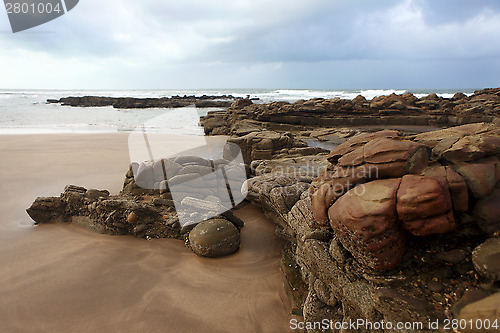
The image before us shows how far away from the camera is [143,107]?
3409cm

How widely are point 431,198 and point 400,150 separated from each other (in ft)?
1.71

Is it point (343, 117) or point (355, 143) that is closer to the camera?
point (355, 143)

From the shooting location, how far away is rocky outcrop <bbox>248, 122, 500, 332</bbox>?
171 cm

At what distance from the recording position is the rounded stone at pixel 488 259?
5.14 feet

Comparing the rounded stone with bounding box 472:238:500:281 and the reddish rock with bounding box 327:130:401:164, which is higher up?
the reddish rock with bounding box 327:130:401:164

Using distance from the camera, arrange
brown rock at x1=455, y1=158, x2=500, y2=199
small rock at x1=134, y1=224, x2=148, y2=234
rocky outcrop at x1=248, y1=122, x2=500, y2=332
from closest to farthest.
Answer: rocky outcrop at x1=248, y1=122, x2=500, y2=332 → brown rock at x1=455, y1=158, x2=500, y2=199 → small rock at x1=134, y1=224, x2=148, y2=234

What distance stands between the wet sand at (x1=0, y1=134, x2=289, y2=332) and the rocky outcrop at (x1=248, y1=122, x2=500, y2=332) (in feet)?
3.47

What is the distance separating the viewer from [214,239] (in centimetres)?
355

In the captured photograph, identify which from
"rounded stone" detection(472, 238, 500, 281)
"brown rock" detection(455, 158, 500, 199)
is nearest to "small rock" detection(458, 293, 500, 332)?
"rounded stone" detection(472, 238, 500, 281)

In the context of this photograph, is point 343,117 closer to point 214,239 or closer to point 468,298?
point 214,239

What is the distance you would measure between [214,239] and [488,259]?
282cm

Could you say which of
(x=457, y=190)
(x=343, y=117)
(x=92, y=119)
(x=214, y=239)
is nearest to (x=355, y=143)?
(x=457, y=190)

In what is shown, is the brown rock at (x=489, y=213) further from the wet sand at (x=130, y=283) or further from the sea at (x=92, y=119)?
the sea at (x=92, y=119)

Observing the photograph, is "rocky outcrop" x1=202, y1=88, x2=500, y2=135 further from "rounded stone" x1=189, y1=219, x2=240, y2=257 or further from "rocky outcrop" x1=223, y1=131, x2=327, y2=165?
"rounded stone" x1=189, y1=219, x2=240, y2=257
